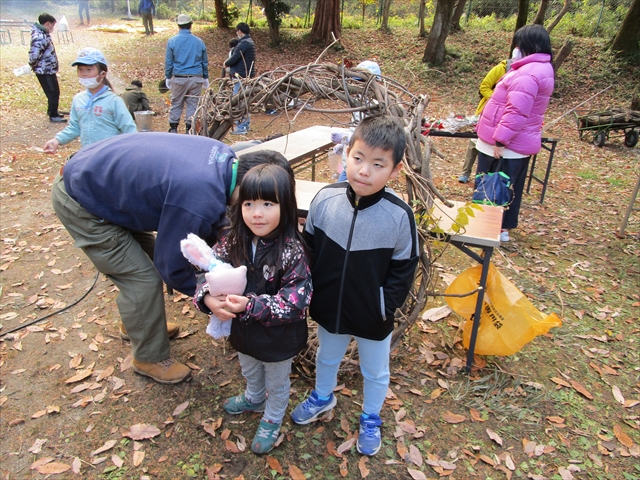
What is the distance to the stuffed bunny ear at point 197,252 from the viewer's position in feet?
6.01

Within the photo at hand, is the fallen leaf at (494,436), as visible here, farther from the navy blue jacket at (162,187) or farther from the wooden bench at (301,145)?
the wooden bench at (301,145)

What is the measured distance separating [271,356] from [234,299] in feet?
1.28

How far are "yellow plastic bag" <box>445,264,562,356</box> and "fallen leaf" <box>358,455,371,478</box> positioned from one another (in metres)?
1.12

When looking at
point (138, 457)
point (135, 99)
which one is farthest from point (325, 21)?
point (138, 457)

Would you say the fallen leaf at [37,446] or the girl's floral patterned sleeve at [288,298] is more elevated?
the girl's floral patterned sleeve at [288,298]

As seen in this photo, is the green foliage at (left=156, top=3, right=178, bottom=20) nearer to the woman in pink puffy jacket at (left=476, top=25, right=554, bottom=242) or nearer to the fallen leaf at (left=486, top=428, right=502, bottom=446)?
the woman in pink puffy jacket at (left=476, top=25, right=554, bottom=242)

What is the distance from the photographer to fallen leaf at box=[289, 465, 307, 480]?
2.28 m

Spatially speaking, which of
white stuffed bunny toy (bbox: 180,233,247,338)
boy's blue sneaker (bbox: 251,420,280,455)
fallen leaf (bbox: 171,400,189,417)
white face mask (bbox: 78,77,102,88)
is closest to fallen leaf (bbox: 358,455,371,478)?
boy's blue sneaker (bbox: 251,420,280,455)

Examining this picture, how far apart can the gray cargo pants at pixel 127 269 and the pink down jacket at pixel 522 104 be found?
131 inches

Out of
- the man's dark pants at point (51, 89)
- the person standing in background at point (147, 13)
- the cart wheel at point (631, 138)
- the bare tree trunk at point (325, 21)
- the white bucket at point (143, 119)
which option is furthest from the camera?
the person standing in background at point (147, 13)

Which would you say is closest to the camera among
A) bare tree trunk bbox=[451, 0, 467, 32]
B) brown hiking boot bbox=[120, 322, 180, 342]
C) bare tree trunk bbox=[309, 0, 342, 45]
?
brown hiking boot bbox=[120, 322, 180, 342]

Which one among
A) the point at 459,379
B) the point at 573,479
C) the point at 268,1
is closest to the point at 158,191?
the point at 459,379

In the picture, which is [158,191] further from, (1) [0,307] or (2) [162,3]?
(2) [162,3]

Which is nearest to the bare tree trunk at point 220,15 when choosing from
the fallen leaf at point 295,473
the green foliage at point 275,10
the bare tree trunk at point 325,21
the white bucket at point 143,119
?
the green foliage at point 275,10
